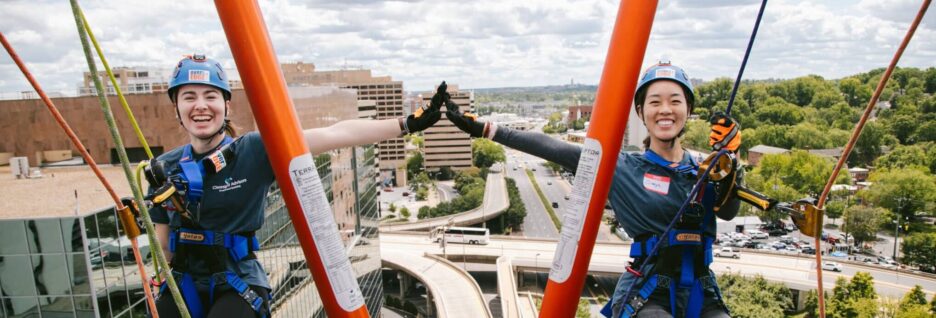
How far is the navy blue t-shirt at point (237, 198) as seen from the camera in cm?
402

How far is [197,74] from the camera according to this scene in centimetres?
404

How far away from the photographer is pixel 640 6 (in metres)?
2.71

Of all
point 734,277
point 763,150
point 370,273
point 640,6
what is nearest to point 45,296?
point 640,6

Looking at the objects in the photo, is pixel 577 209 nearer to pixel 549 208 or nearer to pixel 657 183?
pixel 657 183

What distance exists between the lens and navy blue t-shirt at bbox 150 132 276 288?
402 cm

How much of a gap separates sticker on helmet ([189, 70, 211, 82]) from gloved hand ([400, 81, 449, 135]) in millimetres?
1543

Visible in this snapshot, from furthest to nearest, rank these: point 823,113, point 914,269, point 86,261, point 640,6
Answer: point 823,113
point 914,269
point 86,261
point 640,6

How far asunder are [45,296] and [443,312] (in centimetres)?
2295

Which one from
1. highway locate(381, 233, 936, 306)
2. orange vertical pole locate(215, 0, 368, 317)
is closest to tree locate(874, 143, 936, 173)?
highway locate(381, 233, 936, 306)

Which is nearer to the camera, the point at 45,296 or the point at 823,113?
the point at 45,296

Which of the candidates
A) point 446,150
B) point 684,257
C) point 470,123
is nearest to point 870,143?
point 446,150

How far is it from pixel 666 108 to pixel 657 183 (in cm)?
59

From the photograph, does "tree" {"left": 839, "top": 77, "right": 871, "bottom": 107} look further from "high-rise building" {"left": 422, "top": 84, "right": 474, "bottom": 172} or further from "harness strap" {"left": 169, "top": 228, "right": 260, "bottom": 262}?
"harness strap" {"left": 169, "top": 228, "right": 260, "bottom": 262}

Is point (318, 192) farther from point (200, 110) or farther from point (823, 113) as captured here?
point (823, 113)
